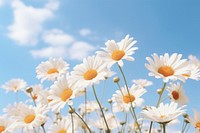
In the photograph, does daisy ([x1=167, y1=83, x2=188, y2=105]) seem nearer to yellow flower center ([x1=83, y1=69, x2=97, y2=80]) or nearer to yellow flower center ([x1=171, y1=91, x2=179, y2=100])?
yellow flower center ([x1=171, y1=91, x2=179, y2=100])

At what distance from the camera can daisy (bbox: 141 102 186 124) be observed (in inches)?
89.8

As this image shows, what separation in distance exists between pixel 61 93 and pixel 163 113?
33.1 inches

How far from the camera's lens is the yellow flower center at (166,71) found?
268cm

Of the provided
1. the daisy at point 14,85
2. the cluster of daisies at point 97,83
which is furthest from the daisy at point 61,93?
the daisy at point 14,85

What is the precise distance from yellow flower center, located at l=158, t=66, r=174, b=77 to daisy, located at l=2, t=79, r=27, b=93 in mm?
2453

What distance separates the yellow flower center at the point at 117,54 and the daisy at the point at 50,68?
2.64ft

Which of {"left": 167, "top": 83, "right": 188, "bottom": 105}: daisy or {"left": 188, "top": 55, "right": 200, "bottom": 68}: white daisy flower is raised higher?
{"left": 188, "top": 55, "right": 200, "bottom": 68}: white daisy flower

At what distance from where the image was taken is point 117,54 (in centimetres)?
286

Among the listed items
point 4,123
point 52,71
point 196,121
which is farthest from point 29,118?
point 196,121

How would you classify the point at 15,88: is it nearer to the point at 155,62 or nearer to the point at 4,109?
the point at 4,109

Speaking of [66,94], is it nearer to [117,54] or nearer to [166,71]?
[117,54]

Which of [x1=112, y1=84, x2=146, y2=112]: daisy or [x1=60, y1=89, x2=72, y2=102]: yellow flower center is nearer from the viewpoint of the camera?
[x1=60, y1=89, x2=72, y2=102]: yellow flower center

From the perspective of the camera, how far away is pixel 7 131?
338cm

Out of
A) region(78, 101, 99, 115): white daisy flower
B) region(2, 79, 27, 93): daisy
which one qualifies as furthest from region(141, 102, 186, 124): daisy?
region(2, 79, 27, 93): daisy
